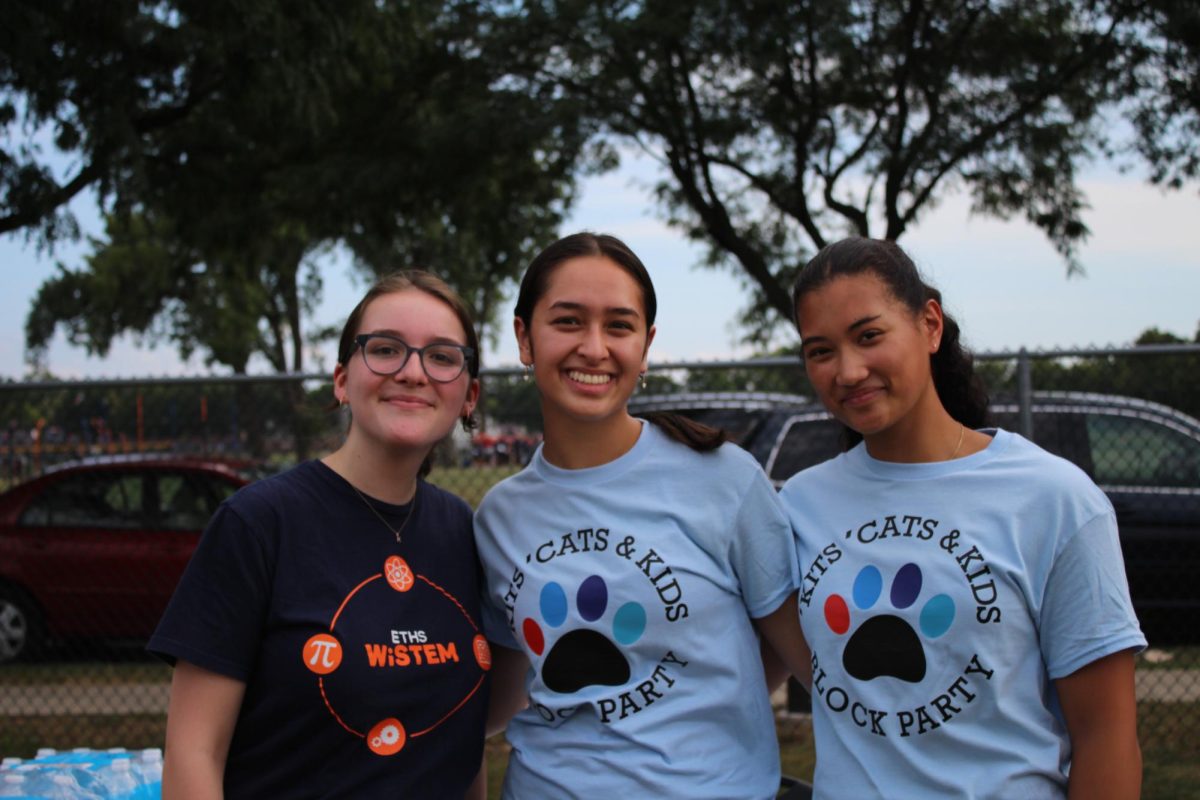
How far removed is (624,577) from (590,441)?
317 mm

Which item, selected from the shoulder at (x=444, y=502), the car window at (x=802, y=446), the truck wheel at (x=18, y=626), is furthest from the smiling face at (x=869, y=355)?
the truck wheel at (x=18, y=626)

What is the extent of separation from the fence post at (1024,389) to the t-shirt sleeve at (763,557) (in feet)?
10.1

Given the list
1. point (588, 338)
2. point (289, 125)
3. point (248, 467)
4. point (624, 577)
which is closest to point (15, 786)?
point (624, 577)

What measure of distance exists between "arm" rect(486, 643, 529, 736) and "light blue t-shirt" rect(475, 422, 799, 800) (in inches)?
5.9

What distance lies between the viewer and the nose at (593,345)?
225 centimetres

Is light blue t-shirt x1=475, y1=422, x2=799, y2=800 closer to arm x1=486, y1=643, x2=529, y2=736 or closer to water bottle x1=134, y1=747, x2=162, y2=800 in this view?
arm x1=486, y1=643, x2=529, y2=736

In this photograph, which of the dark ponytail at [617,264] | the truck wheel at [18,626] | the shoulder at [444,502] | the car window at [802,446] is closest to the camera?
the dark ponytail at [617,264]

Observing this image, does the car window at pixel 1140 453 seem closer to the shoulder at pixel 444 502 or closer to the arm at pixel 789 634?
the arm at pixel 789 634

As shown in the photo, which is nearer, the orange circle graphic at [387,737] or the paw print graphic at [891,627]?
the paw print graphic at [891,627]

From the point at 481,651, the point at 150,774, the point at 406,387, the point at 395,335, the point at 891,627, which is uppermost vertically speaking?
the point at 395,335

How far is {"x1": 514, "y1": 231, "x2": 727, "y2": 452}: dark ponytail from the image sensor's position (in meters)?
2.34

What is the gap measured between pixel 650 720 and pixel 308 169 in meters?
10.7

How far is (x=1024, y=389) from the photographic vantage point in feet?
16.3

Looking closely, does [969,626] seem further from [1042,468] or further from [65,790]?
[65,790]
